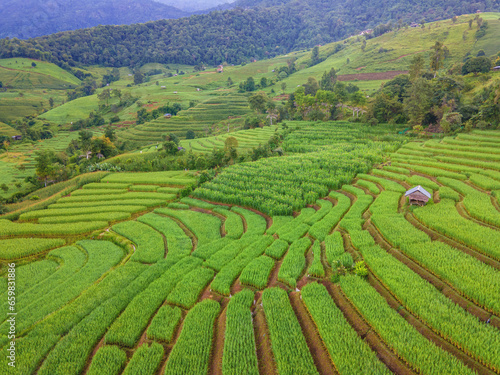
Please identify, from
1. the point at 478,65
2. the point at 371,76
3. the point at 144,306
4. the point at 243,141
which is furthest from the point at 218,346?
the point at 371,76

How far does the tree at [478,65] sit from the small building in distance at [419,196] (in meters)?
49.8

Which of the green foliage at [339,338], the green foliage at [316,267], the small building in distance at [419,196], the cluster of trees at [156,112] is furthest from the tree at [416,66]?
the cluster of trees at [156,112]

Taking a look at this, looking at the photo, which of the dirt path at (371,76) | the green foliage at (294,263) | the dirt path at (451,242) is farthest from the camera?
the dirt path at (371,76)

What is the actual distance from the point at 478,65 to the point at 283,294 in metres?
62.2

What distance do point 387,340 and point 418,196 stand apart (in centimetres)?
1196

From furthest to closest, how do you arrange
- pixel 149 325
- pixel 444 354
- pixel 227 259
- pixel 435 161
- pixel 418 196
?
pixel 435 161 < pixel 418 196 < pixel 227 259 < pixel 149 325 < pixel 444 354

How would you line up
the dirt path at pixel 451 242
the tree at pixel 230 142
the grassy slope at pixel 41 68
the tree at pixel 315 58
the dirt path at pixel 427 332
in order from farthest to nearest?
the tree at pixel 315 58
the grassy slope at pixel 41 68
the tree at pixel 230 142
the dirt path at pixel 451 242
the dirt path at pixel 427 332

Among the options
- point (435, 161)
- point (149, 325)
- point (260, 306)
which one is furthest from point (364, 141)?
point (149, 325)

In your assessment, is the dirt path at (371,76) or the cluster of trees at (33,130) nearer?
the cluster of trees at (33,130)

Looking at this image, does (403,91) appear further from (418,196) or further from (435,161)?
(418,196)

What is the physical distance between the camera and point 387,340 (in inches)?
314

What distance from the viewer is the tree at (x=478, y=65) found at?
156 ft

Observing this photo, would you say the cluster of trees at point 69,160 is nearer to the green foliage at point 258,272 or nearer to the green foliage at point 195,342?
the green foliage at point 258,272

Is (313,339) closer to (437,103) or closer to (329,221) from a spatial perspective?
(329,221)
